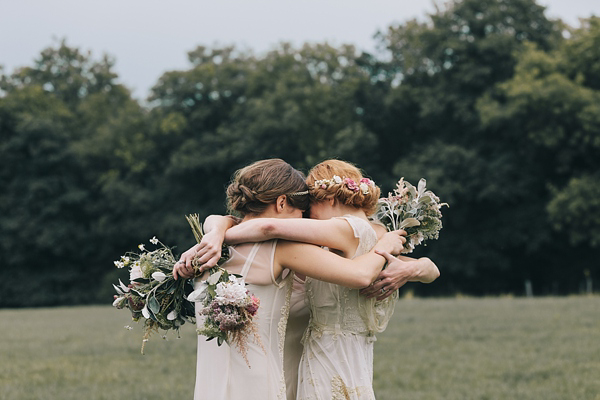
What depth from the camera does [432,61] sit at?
42188 millimetres

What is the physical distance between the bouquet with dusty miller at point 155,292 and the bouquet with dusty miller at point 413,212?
120 cm

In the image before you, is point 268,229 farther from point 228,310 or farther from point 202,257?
point 228,310

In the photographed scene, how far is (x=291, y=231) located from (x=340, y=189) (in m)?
0.50

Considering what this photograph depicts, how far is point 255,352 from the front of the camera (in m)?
4.17

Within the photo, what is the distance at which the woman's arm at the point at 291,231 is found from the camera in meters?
4.18

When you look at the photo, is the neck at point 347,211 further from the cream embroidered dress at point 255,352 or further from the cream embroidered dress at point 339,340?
the cream embroidered dress at point 255,352

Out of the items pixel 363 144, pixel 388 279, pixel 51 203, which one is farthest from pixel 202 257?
pixel 51 203

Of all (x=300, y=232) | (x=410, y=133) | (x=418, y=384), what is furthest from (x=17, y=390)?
(x=410, y=133)

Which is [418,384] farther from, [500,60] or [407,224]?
[500,60]

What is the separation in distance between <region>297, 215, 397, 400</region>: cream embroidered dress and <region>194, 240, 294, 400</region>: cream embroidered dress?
32 centimetres

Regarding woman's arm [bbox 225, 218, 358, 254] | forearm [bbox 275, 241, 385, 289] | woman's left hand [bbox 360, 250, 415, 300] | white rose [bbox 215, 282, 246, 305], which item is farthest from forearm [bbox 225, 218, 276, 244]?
woman's left hand [bbox 360, 250, 415, 300]

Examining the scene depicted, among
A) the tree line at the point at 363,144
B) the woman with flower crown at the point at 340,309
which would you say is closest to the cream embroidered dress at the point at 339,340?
the woman with flower crown at the point at 340,309

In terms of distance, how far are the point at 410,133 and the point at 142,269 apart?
41.3 meters

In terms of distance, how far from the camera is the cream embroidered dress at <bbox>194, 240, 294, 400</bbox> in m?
4.14
